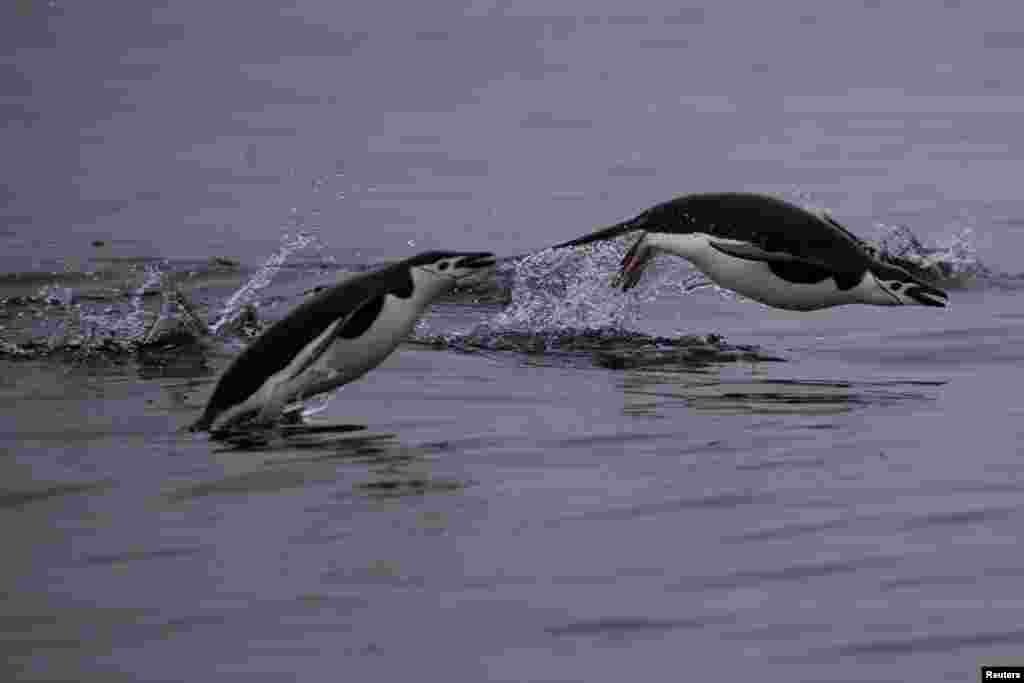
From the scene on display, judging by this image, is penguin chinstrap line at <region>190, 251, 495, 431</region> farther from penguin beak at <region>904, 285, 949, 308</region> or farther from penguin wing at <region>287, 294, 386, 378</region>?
penguin beak at <region>904, 285, 949, 308</region>

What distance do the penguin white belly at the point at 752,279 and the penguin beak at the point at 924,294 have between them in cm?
26

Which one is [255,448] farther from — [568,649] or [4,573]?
[568,649]

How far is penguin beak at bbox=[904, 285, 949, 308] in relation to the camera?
29.2 ft

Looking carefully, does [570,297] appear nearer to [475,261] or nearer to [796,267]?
[796,267]

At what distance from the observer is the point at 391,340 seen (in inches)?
288

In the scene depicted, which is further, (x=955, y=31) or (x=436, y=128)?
(x=955, y=31)

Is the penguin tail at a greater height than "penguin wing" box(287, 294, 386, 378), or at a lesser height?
greater

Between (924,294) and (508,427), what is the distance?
255 centimetres

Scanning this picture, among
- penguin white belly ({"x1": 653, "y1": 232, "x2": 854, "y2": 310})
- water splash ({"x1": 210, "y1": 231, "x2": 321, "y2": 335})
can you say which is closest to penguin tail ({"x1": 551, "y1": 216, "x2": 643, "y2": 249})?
penguin white belly ({"x1": 653, "y1": 232, "x2": 854, "y2": 310})

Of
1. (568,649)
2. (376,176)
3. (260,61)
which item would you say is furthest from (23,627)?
(260,61)

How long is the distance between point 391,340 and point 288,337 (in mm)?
398

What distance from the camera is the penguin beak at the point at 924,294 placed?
8.91 m

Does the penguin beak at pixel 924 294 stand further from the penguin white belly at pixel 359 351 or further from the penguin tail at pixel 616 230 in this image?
the penguin white belly at pixel 359 351

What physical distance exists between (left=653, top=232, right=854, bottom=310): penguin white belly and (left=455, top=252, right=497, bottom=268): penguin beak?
1921mm
